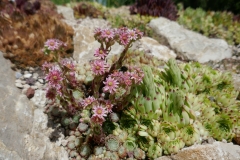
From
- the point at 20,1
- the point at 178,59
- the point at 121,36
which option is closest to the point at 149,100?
the point at 121,36

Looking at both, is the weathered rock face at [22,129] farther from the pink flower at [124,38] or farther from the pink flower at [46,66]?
the pink flower at [124,38]

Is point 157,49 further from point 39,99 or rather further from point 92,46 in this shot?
point 39,99

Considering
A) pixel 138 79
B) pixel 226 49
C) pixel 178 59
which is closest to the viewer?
pixel 138 79

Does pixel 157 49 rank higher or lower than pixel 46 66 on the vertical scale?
lower

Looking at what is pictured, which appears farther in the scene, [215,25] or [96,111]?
[215,25]

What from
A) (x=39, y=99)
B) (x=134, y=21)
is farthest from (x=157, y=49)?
(x=39, y=99)

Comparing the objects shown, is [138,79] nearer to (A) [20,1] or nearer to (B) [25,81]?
(B) [25,81]
